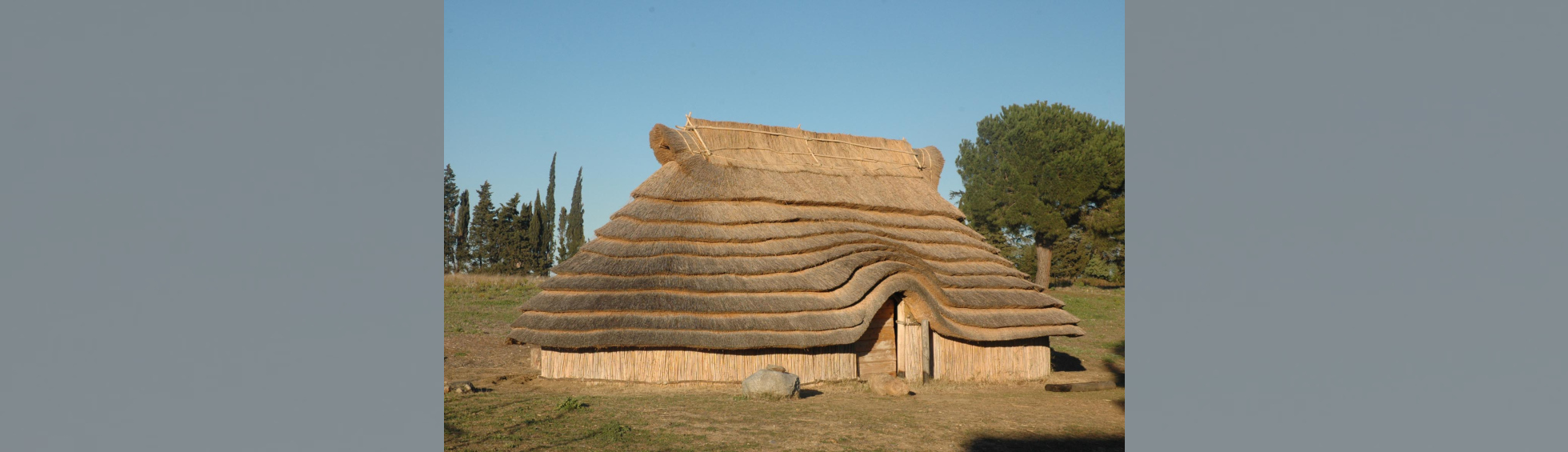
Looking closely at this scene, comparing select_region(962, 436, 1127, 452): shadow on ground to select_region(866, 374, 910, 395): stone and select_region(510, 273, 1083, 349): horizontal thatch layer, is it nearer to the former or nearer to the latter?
select_region(866, 374, 910, 395): stone

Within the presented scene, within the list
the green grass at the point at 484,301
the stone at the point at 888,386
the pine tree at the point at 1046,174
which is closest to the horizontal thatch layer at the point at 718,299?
the stone at the point at 888,386

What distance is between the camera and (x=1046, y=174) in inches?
1597

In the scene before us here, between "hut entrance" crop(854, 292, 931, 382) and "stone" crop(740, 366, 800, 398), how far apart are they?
139 inches

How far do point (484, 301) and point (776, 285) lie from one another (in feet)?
59.8

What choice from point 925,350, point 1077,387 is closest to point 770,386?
point 925,350

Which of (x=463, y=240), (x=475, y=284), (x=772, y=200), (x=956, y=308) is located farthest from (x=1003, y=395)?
(x=463, y=240)

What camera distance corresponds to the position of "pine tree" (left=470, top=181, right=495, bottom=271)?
155 ft

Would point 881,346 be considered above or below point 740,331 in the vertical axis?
below

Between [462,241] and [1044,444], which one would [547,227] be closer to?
[462,241]

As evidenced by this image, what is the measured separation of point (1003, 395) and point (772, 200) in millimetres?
5571

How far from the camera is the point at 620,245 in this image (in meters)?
16.6

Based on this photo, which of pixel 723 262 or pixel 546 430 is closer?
pixel 546 430

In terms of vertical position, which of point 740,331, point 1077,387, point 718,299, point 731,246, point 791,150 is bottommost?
point 1077,387

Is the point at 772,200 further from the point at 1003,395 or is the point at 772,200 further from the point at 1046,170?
the point at 1046,170
